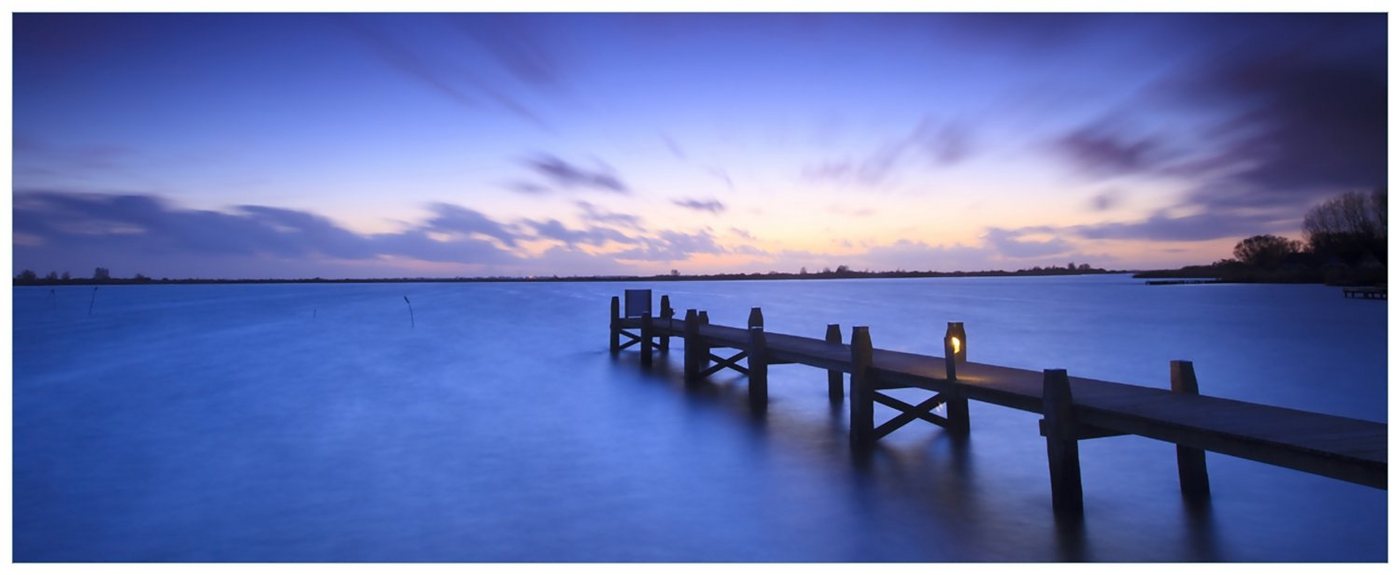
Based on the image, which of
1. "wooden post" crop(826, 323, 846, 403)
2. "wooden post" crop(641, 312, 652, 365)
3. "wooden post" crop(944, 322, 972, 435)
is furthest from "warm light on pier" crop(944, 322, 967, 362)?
"wooden post" crop(641, 312, 652, 365)

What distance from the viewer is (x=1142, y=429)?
21.5 ft

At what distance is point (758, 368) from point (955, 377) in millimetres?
5092

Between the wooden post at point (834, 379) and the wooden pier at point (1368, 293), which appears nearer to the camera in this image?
the wooden post at point (834, 379)

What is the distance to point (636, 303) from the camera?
2391 cm

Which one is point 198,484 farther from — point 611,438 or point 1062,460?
point 1062,460

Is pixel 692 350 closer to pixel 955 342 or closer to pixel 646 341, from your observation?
pixel 646 341

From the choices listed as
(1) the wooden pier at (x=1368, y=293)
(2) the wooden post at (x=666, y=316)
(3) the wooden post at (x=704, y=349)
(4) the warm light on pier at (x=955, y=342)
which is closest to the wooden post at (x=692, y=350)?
(3) the wooden post at (x=704, y=349)

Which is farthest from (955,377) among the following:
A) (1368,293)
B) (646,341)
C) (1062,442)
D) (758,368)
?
(1368,293)

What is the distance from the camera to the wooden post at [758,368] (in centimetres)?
1366

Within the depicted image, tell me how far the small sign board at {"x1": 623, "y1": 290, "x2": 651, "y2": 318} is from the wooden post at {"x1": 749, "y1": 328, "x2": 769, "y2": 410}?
9829 millimetres

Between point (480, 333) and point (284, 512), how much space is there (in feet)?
100

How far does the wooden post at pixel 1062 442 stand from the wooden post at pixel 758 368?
263 inches

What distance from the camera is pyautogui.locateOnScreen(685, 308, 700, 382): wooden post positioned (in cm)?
1700

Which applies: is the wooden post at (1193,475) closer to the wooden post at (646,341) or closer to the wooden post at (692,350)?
the wooden post at (692,350)
